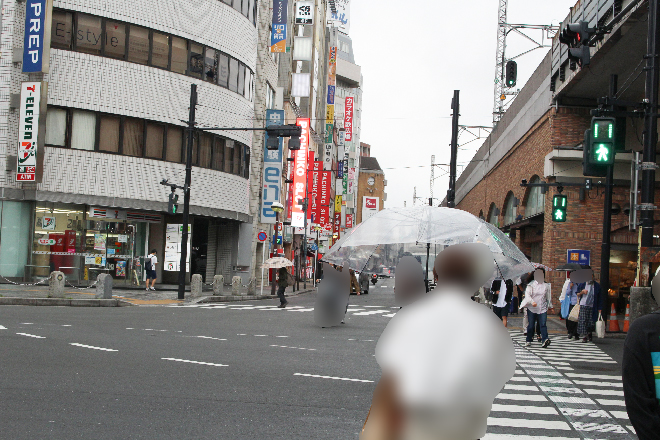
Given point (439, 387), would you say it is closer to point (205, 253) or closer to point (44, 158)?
point (44, 158)

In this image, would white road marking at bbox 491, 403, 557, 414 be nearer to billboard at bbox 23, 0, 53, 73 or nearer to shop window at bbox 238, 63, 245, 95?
billboard at bbox 23, 0, 53, 73

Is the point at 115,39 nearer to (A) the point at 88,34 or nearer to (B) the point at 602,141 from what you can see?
(A) the point at 88,34

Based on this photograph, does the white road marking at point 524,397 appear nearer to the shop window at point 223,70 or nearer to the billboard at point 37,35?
the billboard at point 37,35

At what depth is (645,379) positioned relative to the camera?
137 inches

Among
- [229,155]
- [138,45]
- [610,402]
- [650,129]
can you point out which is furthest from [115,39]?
[610,402]

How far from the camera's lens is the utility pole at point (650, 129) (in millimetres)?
13484

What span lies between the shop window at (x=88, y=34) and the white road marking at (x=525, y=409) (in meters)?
25.4

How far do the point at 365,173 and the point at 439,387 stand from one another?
161406mm

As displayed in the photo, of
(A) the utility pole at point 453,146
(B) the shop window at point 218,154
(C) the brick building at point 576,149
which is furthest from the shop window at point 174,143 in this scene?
(C) the brick building at point 576,149

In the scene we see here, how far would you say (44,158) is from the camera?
2794cm

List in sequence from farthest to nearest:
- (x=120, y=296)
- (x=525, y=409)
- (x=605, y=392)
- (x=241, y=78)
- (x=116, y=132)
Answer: (x=241, y=78) < (x=116, y=132) < (x=120, y=296) < (x=605, y=392) < (x=525, y=409)

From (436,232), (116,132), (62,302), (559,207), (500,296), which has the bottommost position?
(62,302)

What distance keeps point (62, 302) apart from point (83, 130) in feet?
33.9

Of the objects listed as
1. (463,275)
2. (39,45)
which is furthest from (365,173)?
(463,275)
